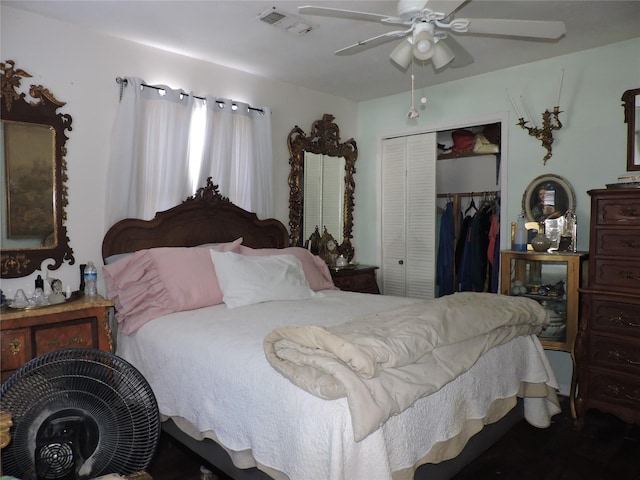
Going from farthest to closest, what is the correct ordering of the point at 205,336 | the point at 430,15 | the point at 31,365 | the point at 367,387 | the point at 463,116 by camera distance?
1. the point at 463,116
2. the point at 205,336
3. the point at 430,15
4. the point at 367,387
5. the point at 31,365

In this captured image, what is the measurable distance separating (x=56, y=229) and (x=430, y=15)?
2.44 m

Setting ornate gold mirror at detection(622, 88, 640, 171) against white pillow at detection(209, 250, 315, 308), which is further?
ornate gold mirror at detection(622, 88, 640, 171)

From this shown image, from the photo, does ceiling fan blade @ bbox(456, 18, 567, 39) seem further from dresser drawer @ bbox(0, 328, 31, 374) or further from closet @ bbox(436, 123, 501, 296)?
dresser drawer @ bbox(0, 328, 31, 374)

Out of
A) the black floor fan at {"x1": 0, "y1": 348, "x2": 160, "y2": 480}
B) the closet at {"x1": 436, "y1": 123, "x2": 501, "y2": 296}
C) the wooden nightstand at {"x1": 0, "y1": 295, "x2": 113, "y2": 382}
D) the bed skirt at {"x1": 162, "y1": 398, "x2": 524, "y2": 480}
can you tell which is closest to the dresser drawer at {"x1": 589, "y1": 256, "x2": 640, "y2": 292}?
the bed skirt at {"x1": 162, "y1": 398, "x2": 524, "y2": 480}

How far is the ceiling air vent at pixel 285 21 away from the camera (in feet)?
8.72

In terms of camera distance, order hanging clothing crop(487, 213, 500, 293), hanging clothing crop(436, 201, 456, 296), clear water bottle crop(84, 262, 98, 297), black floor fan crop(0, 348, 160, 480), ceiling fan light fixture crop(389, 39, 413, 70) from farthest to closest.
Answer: hanging clothing crop(436, 201, 456, 296)
hanging clothing crop(487, 213, 500, 293)
clear water bottle crop(84, 262, 98, 297)
ceiling fan light fixture crop(389, 39, 413, 70)
black floor fan crop(0, 348, 160, 480)

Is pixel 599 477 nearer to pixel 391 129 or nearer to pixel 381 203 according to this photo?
pixel 381 203

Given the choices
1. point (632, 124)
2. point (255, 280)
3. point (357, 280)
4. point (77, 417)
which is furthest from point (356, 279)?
point (77, 417)

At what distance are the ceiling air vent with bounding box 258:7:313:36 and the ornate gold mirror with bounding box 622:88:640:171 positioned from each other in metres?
2.20

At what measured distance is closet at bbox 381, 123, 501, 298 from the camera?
4.27 m

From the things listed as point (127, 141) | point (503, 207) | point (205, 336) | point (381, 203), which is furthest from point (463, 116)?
point (205, 336)

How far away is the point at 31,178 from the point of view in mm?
2697

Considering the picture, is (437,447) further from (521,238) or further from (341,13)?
(521,238)

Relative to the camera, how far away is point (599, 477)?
226cm
